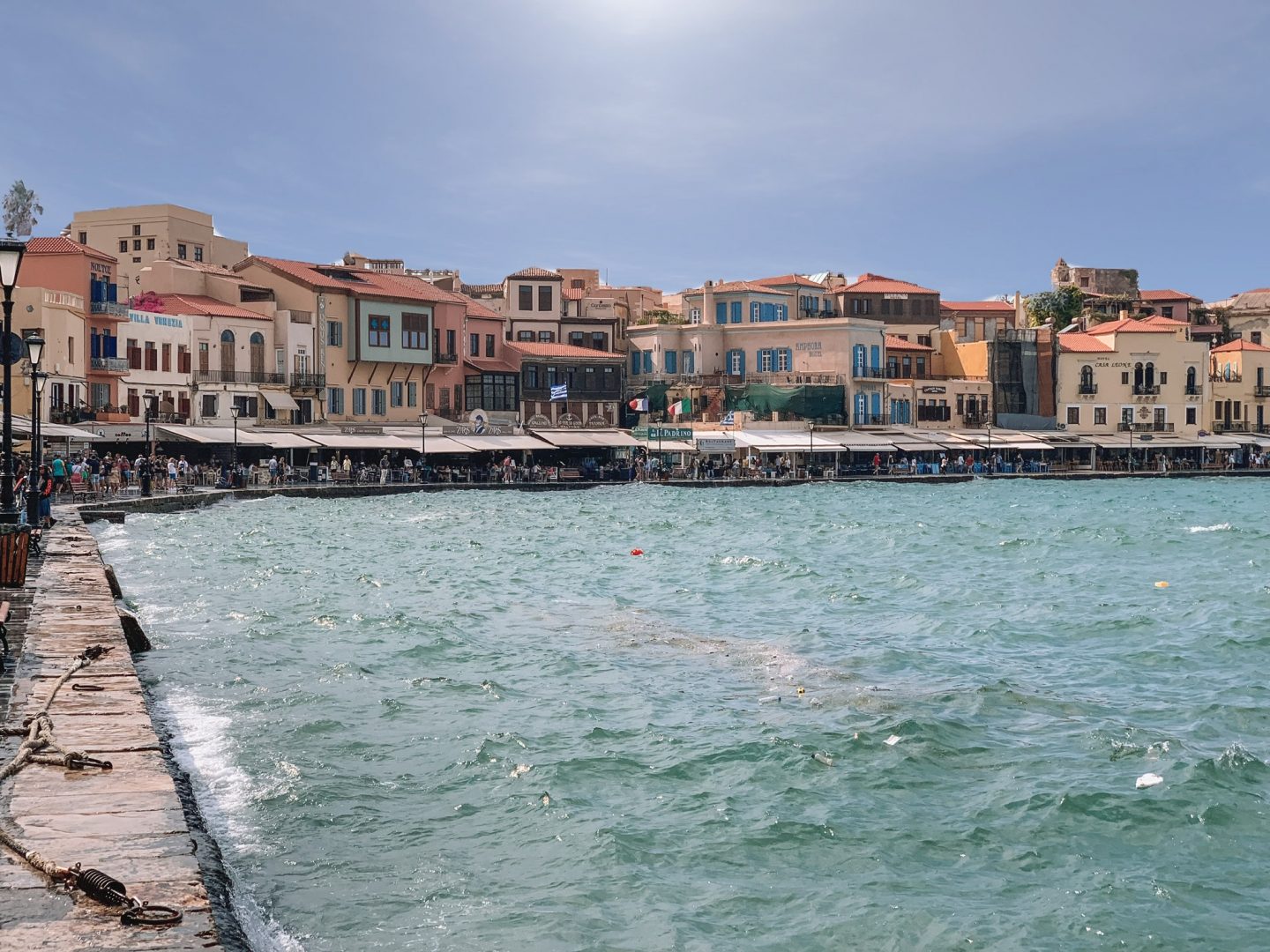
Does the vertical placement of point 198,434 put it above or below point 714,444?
above

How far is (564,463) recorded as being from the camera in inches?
2596

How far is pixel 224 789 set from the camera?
1034 centimetres

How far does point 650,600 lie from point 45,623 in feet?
35.7

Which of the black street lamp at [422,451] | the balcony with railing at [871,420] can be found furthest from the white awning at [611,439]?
the balcony with railing at [871,420]

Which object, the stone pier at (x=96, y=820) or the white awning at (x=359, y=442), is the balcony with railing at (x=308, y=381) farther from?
the stone pier at (x=96, y=820)

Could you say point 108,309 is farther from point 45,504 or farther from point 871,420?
point 871,420

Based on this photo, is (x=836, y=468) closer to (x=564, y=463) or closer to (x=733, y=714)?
(x=564, y=463)

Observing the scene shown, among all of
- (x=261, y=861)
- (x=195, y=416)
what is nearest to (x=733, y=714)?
(x=261, y=861)

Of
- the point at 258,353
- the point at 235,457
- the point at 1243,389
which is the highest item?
the point at 258,353

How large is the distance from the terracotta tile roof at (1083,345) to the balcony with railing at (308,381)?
44592mm

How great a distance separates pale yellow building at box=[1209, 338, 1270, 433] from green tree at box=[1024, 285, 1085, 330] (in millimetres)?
17472

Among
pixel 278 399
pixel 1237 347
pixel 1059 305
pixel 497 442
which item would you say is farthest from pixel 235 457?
pixel 1059 305

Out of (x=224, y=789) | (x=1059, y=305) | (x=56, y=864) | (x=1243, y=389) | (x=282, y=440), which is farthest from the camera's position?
(x=1059, y=305)

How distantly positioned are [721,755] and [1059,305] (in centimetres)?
9728
